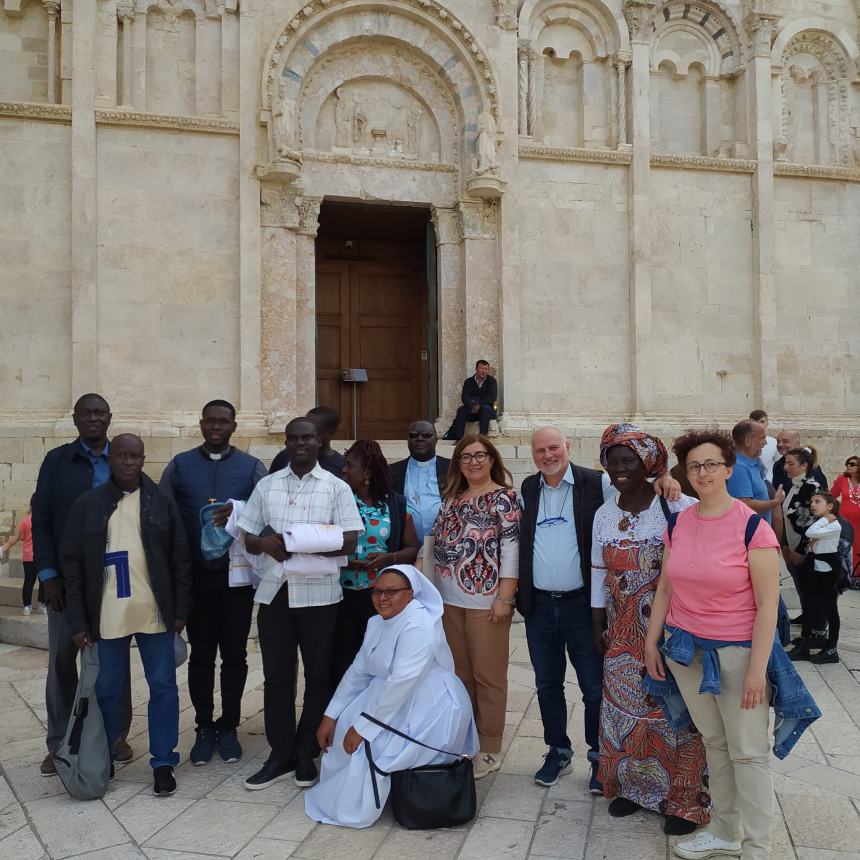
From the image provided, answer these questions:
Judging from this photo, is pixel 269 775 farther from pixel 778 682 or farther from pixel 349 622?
pixel 778 682

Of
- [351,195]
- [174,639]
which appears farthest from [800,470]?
[351,195]

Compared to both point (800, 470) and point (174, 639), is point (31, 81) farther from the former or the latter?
point (800, 470)

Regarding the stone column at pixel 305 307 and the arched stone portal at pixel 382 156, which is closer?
the arched stone portal at pixel 382 156

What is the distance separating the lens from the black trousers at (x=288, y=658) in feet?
14.7

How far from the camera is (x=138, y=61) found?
11.3 metres

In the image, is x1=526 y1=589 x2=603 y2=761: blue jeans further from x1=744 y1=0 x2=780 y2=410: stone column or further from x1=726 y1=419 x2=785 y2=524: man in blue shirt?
x1=744 y1=0 x2=780 y2=410: stone column

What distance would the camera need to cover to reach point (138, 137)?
1115cm

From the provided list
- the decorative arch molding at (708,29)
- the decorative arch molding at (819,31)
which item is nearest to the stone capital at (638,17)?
the decorative arch molding at (708,29)

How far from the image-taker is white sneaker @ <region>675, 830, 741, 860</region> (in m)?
3.62

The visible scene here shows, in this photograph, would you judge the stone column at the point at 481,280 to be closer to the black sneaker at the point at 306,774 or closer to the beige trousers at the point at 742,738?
the black sneaker at the point at 306,774

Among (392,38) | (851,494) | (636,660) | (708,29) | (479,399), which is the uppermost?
(708,29)

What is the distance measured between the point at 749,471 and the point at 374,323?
364 inches

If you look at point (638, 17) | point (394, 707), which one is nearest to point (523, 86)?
point (638, 17)

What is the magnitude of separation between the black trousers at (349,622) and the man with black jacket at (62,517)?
4.05 feet
